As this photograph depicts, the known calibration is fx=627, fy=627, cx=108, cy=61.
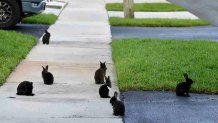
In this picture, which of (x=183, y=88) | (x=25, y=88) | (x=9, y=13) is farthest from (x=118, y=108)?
(x=9, y=13)

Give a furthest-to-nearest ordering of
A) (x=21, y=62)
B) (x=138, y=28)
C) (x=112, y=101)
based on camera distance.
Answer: (x=138, y=28)
(x=21, y=62)
(x=112, y=101)

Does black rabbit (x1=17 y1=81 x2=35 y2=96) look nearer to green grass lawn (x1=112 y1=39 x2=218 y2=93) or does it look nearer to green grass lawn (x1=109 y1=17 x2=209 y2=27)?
green grass lawn (x1=112 y1=39 x2=218 y2=93)

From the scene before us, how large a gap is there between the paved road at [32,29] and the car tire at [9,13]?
41 centimetres

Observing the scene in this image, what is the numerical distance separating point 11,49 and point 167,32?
259 inches

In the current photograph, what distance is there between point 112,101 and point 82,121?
704 mm

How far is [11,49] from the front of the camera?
12.5m

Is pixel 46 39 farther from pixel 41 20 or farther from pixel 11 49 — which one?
pixel 41 20

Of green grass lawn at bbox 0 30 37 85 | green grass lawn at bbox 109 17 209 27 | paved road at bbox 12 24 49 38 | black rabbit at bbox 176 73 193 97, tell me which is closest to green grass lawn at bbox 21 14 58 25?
paved road at bbox 12 24 49 38

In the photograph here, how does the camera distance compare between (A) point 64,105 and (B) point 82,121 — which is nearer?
(B) point 82,121

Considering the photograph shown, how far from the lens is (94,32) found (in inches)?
677

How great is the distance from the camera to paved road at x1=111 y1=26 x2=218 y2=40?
16.8m

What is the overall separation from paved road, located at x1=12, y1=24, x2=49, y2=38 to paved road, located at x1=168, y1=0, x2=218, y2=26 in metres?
5.97

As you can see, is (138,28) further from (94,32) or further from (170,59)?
(170,59)

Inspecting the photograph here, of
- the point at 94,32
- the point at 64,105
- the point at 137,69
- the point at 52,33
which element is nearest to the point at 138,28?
the point at 94,32
